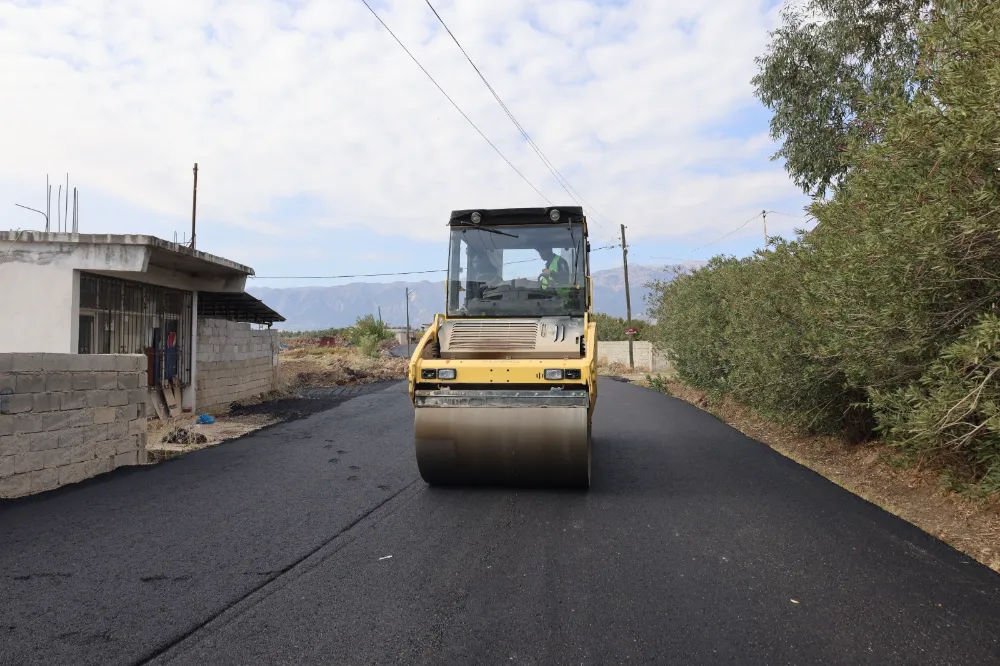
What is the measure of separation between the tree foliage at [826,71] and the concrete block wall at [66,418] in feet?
46.7

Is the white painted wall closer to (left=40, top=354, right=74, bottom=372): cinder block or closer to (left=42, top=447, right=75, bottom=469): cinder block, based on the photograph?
(left=40, top=354, right=74, bottom=372): cinder block

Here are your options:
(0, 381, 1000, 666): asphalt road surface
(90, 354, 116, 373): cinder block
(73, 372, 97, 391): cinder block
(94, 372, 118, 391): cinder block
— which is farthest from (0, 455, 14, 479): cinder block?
(90, 354, 116, 373): cinder block

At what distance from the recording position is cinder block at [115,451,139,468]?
7.99 m

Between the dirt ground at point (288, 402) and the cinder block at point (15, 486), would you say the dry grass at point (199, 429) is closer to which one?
the dirt ground at point (288, 402)

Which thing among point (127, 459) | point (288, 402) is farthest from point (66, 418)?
point (288, 402)

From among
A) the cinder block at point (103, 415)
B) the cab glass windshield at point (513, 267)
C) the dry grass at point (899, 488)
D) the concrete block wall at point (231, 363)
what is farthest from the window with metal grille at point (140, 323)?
the dry grass at point (899, 488)

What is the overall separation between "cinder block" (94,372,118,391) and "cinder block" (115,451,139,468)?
2.90ft

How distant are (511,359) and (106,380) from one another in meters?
5.10

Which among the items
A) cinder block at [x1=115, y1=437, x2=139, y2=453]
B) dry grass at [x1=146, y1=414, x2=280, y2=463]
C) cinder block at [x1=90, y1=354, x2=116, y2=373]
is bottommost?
dry grass at [x1=146, y1=414, x2=280, y2=463]

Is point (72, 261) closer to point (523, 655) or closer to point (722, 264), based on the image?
point (523, 655)

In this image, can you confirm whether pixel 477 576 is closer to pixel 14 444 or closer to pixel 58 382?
pixel 14 444

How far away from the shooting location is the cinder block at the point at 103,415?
7578 millimetres

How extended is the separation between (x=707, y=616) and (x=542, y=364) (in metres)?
3.12

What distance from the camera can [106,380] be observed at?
7836mm
